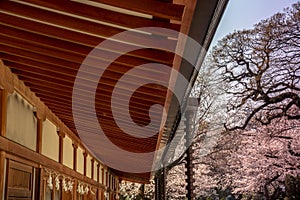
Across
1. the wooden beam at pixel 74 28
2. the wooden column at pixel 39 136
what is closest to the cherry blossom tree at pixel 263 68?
the wooden column at pixel 39 136

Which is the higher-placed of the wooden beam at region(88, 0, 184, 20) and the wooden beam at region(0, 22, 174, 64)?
the wooden beam at region(0, 22, 174, 64)

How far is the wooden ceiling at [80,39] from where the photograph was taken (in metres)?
1.46

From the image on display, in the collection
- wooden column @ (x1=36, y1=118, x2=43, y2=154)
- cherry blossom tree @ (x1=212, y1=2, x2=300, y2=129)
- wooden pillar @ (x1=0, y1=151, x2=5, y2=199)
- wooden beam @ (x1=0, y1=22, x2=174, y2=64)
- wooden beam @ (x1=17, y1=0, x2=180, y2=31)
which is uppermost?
cherry blossom tree @ (x1=212, y1=2, x2=300, y2=129)

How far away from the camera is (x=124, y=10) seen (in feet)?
4.97

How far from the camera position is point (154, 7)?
133 cm

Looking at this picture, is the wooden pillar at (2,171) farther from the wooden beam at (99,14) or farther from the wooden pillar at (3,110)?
the wooden beam at (99,14)

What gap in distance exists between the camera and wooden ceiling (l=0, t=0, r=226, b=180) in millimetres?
1461

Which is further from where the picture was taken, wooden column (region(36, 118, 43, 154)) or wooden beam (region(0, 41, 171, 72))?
wooden column (region(36, 118, 43, 154))

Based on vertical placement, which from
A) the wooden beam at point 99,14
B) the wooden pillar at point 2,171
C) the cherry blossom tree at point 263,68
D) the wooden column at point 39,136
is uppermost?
the cherry blossom tree at point 263,68

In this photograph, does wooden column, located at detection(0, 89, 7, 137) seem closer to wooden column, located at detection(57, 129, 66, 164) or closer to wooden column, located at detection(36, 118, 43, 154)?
wooden column, located at detection(36, 118, 43, 154)

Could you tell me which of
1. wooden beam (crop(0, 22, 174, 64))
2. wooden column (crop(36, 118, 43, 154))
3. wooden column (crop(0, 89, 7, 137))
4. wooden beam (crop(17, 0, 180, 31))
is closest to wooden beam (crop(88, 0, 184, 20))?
wooden beam (crop(17, 0, 180, 31))

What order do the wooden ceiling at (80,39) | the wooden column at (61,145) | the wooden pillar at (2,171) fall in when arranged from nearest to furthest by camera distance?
1. the wooden ceiling at (80,39)
2. the wooden pillar at (2,171)
3. the wooden column at (61,145)

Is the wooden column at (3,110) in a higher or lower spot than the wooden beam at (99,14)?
lower

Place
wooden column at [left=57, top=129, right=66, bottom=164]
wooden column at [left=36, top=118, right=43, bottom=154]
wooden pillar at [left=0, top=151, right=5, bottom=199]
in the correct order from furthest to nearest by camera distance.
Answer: wooden column at [left=57, top=129, right=66, bottom=164] → wooden column at [left=36, top=118, right=43, bottom=154] → wooden pillar at [left=0, top=151, right=5, bottom=199]
